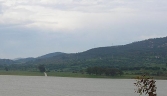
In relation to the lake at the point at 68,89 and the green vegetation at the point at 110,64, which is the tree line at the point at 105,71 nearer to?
the green vegetation at the point at 110,64

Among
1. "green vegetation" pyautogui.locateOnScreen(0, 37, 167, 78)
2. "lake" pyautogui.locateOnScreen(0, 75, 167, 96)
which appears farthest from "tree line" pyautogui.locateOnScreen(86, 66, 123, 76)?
"lake" pyautogui.locateOnScreen(0, 75, 167, 96)

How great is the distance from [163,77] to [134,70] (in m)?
14.8

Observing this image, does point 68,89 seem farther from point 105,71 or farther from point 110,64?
point 110,64

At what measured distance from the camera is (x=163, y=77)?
8475 cm

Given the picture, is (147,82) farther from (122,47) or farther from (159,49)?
(122,47)

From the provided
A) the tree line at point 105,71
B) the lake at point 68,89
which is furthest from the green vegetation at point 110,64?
the lake at point 68,89

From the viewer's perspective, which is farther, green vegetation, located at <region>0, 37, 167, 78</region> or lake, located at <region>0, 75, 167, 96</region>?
green vegetation, located at <region>0, 37, 167, 78</region>

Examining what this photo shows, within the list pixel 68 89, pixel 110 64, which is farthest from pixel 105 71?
pixel 68 89

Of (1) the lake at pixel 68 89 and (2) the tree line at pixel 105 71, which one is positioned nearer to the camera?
(1) the lake at pixel 68 89

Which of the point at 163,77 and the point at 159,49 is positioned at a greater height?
the point at 159,49

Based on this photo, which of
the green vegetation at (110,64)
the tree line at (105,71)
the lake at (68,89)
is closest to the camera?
the lake at (68,89)

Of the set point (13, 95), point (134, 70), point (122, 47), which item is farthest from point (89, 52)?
point (13, 95)

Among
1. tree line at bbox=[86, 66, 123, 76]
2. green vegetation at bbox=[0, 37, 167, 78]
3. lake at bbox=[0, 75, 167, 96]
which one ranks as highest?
green vegetation at bbox=[0, 37, 167, 78]

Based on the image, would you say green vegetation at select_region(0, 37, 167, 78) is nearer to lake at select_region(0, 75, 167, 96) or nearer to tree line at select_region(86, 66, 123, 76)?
tree line at select_region(86, 66, 123, 76)
